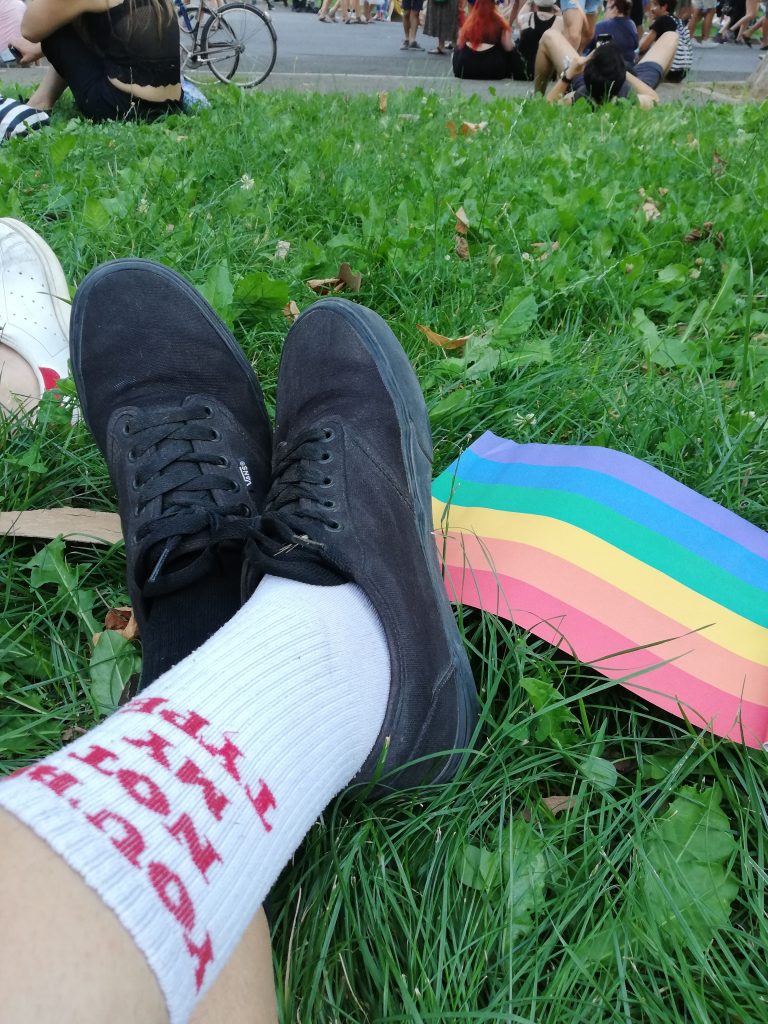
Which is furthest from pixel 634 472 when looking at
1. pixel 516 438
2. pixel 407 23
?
pixel 407 23

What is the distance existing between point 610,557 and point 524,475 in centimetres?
20

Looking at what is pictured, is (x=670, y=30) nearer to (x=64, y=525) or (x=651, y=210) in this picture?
(x=651, y=210)

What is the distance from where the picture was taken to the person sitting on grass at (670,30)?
6.34 m

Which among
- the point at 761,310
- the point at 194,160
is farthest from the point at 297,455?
the point at 194,160

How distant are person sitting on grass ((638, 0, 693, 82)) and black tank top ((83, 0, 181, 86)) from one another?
4705 mm

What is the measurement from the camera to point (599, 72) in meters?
4.64

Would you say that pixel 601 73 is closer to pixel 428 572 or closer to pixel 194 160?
pixel 194 160

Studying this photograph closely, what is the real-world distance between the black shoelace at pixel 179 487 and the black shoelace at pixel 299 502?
0.19ft

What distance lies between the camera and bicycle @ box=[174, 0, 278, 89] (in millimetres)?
6484

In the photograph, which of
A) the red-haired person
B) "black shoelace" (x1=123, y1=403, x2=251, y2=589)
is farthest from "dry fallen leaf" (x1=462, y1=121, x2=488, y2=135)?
the red-haired person

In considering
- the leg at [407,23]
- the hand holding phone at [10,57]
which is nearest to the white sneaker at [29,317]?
the hand holding phone at [10,57]

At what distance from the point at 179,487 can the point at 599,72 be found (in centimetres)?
478

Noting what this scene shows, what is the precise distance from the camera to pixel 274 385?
1.43m

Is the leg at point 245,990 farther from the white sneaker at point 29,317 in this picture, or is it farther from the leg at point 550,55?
the leg at point 550,55
